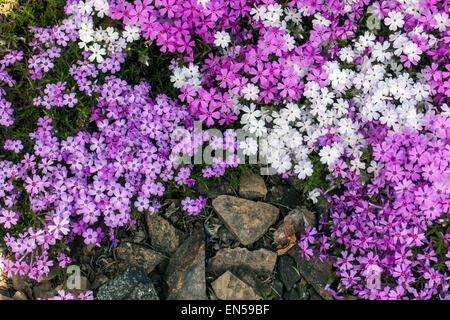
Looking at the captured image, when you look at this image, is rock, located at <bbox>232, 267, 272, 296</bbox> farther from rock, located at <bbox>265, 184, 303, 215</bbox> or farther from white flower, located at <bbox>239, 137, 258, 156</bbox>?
white flower, located at <bbox>239, 137, 258, 156</bbox>

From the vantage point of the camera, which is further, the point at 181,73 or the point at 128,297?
the point at 181,73

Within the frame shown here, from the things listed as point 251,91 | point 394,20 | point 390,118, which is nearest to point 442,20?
point 394,20

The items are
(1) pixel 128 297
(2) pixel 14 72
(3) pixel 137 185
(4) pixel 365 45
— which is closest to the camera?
(1) pixel 128 297

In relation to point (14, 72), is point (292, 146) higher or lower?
lower

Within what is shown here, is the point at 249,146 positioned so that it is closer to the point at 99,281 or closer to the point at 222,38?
the point at 222,38

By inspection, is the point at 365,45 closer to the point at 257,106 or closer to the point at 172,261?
the point at 257,106
